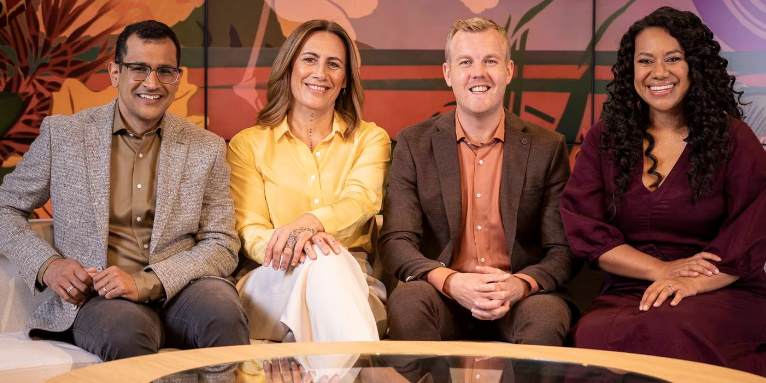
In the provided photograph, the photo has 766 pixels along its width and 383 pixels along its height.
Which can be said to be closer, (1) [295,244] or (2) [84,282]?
(2) [84,282]

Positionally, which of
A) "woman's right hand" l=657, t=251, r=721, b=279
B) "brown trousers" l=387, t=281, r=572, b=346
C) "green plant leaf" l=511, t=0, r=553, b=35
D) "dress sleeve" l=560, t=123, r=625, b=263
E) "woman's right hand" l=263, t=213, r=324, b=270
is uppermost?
"green plant leaf" l=511, t=0, r=553, b=35

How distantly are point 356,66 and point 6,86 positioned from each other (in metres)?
2.01

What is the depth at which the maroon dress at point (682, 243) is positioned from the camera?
8.92 feet

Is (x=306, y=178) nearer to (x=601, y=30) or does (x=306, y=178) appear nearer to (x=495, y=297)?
(x=495, y=297)

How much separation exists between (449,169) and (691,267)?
890mm

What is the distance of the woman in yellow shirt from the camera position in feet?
9.85

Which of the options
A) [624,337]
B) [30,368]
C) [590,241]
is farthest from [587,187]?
[30,368]

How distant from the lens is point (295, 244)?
2955 millimetres

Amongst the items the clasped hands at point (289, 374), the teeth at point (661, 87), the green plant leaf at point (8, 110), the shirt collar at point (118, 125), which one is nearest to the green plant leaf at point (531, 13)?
the teeth at point (661, 87)

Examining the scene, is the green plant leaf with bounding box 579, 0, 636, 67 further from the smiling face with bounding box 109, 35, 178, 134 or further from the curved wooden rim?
the curved wooden rim

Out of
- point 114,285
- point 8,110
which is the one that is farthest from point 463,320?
point 8,110

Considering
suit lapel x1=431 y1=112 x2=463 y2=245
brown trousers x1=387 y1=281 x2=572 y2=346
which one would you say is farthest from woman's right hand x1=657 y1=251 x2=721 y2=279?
suit lapel x1=431 y1=112 x2=463 y2=245

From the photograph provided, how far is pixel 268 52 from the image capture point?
15.2 feet

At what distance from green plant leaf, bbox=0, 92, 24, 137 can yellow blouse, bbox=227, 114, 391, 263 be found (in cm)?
165
